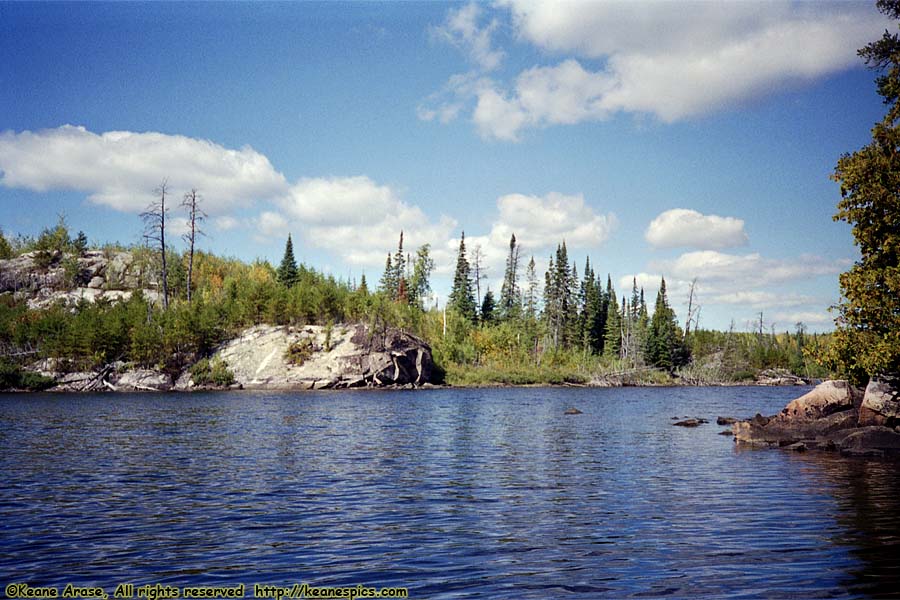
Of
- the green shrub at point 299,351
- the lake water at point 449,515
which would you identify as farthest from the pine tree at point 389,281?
the lake water at point 449,515

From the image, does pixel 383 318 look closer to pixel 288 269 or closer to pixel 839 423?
pixel 288 269

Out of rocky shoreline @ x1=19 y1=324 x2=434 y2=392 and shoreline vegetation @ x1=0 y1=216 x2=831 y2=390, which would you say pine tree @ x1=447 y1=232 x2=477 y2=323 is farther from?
rocky shoreline @ x1=19 y1=324 x2=434 y2=392

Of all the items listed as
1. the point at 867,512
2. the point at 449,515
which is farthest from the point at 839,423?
the point at 449,515

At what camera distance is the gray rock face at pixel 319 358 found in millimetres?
69688

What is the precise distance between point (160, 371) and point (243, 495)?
6046 cm

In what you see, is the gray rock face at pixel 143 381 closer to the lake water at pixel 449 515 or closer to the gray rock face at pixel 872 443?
the lake water at pixel 449 515

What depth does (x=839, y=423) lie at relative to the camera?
1073 inches

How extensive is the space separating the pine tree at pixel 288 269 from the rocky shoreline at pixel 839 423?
8109cm

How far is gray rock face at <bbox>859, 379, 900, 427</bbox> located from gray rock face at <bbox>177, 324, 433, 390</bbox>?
53651mm

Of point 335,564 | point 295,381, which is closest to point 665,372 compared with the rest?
point 295,381

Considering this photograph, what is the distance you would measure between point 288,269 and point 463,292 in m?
35.1

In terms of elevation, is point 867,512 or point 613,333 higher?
point 613,333

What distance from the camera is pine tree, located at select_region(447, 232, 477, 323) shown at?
388 feet

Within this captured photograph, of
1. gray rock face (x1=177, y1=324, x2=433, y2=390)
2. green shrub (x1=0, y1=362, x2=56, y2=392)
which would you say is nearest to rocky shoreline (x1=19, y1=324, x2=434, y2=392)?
gray rock face (x1=177, y1=324, x2=433, y2=390)
